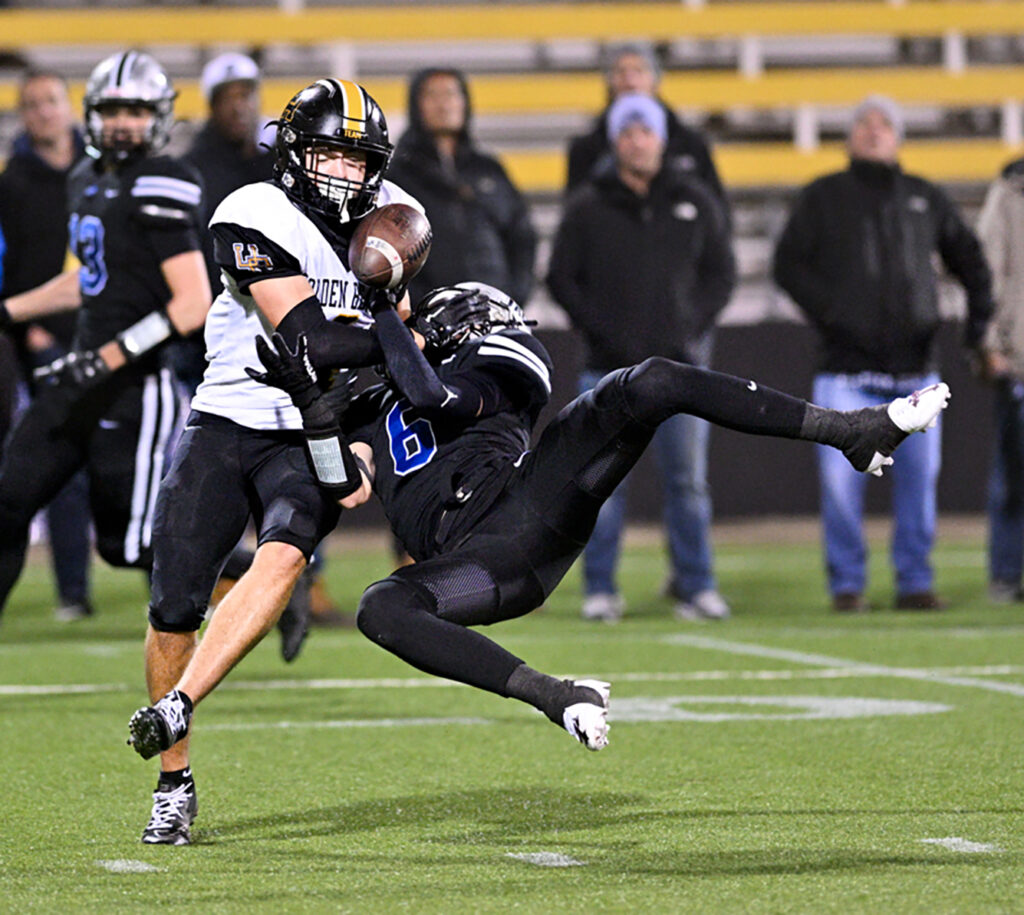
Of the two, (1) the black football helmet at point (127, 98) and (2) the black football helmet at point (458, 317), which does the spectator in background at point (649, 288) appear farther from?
(2) the black football helmet at point (458, 317)

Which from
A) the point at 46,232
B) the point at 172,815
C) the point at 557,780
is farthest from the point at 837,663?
the point at 46,232

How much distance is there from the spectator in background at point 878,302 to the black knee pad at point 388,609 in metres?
4.49

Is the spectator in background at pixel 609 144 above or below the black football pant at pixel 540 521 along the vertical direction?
above

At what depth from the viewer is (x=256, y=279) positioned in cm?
412

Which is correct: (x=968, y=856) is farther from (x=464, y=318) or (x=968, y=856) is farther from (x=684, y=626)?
(x=684, y=626)

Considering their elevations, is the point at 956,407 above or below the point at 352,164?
below

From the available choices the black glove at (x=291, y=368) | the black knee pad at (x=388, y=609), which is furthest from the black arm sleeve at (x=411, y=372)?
the black knee pad at (x=388, y=609)

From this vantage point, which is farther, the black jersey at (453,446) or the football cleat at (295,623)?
the football cleat at (295,623)

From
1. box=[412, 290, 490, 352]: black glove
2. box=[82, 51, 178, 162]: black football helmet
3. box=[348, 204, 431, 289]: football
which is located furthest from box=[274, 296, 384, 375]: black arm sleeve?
box=[82, 51, 178, 162]: black football helmet

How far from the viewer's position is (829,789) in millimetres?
4504

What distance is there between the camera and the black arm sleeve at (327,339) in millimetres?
4016

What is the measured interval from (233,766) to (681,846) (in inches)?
57.3

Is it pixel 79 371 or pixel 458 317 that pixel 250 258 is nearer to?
pixel 458 317

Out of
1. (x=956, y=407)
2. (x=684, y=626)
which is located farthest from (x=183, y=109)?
(x=684, y=626)
